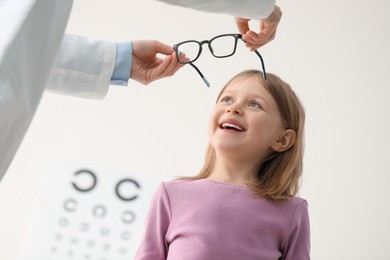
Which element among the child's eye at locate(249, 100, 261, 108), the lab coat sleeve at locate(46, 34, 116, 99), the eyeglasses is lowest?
the lab coat sleeve at locate(46, 34, 116, 99)

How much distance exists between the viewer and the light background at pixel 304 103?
6.64 ft

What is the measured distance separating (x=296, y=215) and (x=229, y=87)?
1.03 ft

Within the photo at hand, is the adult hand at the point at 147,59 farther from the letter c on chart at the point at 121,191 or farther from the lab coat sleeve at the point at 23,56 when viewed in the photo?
the letter c on chart at the point at 121,191

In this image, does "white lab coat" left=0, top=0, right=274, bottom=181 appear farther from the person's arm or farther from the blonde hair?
the blonde hair

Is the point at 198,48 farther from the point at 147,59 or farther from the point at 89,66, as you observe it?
the point at 89,66

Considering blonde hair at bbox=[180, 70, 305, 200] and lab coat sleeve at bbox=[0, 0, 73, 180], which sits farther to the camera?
blonde hair at bbox=[180, 70, 305, 200]

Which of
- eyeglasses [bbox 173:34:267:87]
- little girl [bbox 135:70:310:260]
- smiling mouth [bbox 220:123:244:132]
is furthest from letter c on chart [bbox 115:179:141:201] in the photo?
smiling mouth [bbox 220:123:244:132]

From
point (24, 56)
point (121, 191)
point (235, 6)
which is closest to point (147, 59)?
point (235, 6)

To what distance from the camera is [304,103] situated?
2076 mm

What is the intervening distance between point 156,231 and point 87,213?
2.55 feet

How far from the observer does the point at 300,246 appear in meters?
1.26

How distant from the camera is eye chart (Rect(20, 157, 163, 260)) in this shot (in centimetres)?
199

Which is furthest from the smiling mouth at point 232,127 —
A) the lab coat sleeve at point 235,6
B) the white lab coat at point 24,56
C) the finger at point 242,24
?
the white lab coat at point 24,56

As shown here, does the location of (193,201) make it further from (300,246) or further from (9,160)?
(9,160)
